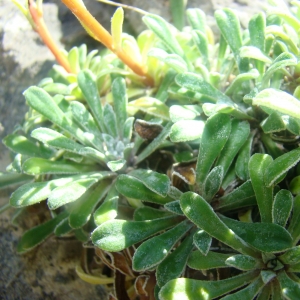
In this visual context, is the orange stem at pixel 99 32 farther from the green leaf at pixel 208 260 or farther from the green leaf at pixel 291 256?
the green leaf at pixel 291 256

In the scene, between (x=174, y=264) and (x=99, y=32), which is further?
(x=99, y=32)

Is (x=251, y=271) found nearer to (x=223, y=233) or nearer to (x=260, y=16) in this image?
(x=223, y=233)

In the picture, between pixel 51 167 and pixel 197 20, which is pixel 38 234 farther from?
pixel 197 20

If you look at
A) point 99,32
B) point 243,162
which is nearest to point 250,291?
point 243,162

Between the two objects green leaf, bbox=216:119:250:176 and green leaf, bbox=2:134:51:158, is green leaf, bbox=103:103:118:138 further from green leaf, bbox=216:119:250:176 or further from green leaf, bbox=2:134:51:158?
green leaf, bbox=216:119:250:176

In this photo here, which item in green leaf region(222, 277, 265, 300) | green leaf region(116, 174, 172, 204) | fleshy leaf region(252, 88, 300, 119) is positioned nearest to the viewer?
fleshy leaf region(252, 88, 300, 119)

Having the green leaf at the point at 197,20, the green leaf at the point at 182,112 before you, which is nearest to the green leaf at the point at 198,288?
the green leaf at the point at 182,112

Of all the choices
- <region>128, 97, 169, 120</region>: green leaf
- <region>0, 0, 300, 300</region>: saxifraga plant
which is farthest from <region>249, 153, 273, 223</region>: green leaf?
<region>128, 97, 169, 120</region>: green leaf

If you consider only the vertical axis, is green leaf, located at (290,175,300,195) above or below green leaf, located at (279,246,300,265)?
above
